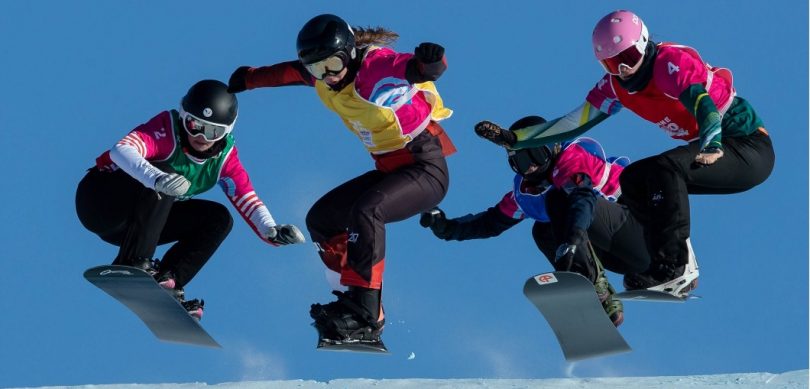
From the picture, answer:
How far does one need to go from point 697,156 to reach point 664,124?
109 centimetres

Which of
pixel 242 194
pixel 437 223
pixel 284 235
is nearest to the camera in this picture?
pixel 284 235

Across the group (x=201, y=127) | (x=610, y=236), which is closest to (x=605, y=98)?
(x=610, y=236)

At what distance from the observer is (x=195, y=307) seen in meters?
13.5

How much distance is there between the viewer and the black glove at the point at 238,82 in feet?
43.5

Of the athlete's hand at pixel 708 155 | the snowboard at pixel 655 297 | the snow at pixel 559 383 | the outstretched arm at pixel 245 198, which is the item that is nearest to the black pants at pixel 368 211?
the outstretched arm at pixel 245 198

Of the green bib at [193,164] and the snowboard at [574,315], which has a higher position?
the green bib at [193,164]

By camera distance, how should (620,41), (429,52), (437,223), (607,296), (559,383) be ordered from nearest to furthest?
(429,52) < (620,41) < (607,296) < (437,223) < (559,383)

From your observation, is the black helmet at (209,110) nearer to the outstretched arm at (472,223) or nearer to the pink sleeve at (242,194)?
the pink sleeve at (242,194)

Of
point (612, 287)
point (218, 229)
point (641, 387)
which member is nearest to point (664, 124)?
point (612, 287)

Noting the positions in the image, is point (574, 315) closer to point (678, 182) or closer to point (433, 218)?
point (678, 182)

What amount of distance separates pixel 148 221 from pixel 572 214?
354 centimetres

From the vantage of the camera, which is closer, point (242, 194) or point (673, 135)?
point (673, 135)

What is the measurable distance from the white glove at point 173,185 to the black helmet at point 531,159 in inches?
118

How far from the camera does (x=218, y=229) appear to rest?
44.3ft
